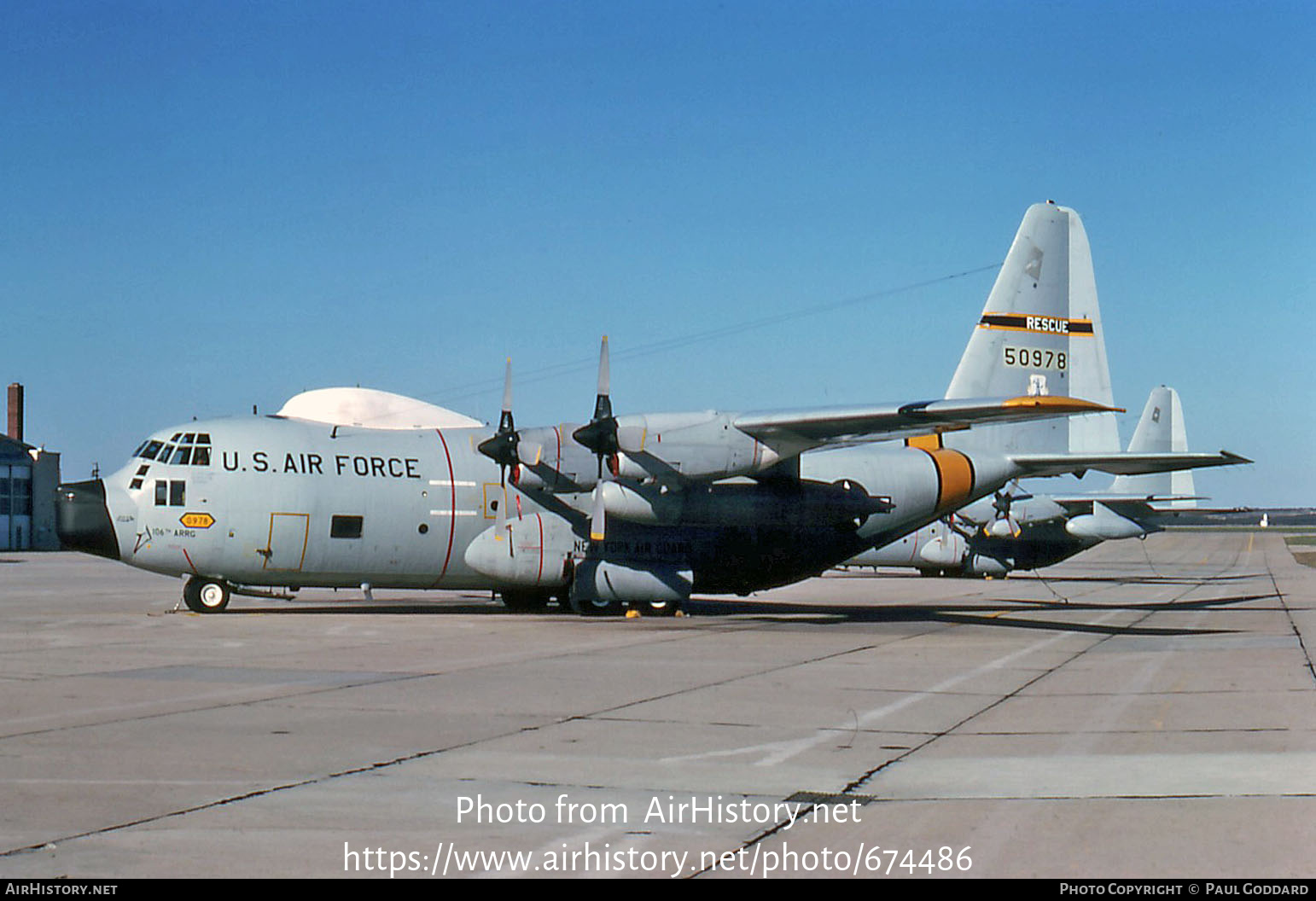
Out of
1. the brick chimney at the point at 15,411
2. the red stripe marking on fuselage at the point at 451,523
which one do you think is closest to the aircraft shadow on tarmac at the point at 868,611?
the red stripe marking on fuselage at the point at 451,523

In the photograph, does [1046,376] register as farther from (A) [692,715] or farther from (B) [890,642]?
(A) [692,715]

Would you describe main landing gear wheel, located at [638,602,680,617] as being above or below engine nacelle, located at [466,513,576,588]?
below

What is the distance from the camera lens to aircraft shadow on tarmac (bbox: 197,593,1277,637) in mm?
23000

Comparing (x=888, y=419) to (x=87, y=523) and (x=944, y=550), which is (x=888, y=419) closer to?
(x=87, y=523)

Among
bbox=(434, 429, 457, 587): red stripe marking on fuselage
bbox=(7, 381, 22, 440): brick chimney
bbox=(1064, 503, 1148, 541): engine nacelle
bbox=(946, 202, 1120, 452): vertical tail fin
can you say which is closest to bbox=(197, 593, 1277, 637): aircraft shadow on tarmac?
bbox=(434, 429, 457, 587): red stripe marking on fuselage

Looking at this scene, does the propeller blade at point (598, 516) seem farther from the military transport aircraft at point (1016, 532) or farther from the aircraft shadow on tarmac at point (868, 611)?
the military transport aircraft at point (1016, 532)

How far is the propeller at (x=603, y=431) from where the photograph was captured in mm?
21938

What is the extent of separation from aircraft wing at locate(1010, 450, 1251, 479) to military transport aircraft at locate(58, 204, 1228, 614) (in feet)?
0.18

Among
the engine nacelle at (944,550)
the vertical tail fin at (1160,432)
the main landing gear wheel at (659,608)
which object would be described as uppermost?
the vertical tail fin at (1160,432)

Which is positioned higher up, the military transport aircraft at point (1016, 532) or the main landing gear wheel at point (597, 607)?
the military transport aircraft at point (1016, 532)

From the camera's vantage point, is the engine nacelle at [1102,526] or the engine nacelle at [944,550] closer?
the engine nacelle at [944,550]

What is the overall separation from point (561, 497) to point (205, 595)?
672 centimetres

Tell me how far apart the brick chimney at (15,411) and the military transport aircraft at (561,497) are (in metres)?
71.4

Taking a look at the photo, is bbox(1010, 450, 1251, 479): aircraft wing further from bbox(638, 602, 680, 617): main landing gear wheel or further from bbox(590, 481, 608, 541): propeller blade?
bbox(590, 481, 608, 541): propeller blade
